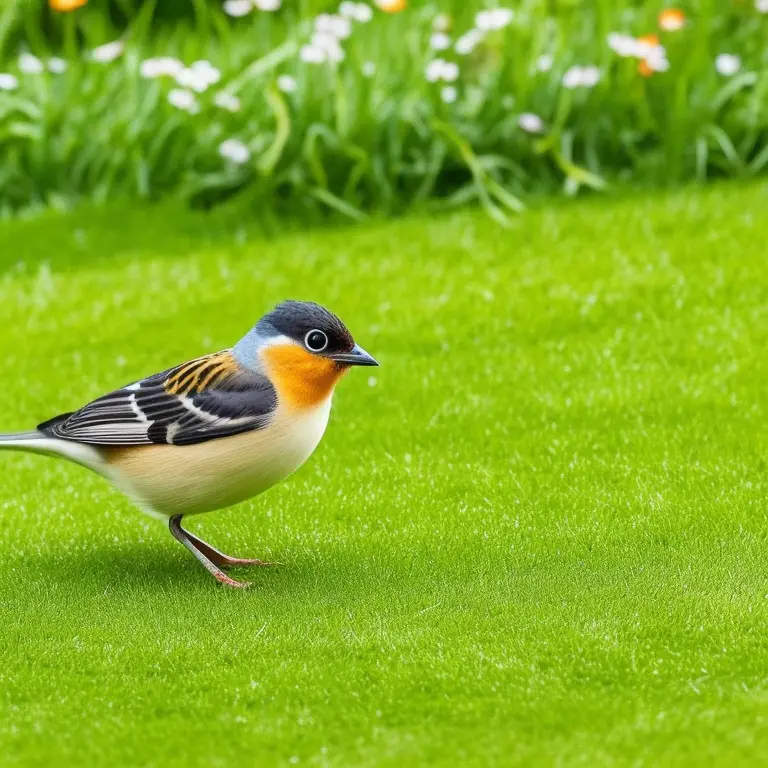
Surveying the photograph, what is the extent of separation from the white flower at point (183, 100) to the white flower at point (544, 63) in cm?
253

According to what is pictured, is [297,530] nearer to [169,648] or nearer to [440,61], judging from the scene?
[169,648]

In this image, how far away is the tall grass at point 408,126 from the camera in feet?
31.2

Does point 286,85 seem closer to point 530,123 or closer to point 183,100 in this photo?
point 183,100

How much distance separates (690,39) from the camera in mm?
10219

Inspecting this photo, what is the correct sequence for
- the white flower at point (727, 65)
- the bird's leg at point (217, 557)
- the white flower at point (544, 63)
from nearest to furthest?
the bird's leg at point (217, 557), the white flower at point (727, 65), the white flower at point (544, 63)

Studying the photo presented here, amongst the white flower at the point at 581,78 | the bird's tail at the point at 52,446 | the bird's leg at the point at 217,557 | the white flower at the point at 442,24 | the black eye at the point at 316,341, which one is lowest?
the bird's leg at the point at 217,557

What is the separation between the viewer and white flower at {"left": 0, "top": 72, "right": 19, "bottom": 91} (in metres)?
10.0

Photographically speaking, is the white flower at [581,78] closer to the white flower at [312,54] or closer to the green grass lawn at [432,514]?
the green grass lawn at [432,514]

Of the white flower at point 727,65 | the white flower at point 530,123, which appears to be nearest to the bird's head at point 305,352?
the white flower at point 530,123

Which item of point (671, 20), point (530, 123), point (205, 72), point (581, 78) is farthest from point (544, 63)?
point (205, 72)

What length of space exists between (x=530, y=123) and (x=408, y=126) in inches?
34.1

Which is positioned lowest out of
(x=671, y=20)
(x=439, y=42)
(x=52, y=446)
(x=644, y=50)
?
(x=52, y=446)

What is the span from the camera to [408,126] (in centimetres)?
957

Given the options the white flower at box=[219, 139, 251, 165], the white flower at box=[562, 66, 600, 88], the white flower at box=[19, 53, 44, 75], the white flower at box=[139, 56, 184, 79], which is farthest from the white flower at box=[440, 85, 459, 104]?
the white flower at box=[19, 53, 44, 75]
